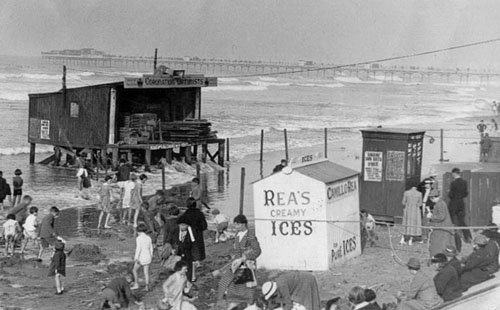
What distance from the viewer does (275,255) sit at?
12.1 meters

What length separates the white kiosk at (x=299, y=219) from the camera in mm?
11922

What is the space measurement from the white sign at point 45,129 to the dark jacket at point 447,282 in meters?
22.7

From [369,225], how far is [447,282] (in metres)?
4.58

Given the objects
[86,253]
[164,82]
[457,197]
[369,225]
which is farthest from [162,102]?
[457,197]

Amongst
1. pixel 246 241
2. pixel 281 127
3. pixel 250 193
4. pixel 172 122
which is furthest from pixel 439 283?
pixel 281 127

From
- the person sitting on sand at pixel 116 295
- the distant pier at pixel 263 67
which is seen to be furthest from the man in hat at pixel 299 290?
the distant pier at pixel 263 67

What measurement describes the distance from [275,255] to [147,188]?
13166 mm

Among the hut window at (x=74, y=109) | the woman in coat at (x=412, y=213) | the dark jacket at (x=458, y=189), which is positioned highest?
the hut window at (x=74, y=109)

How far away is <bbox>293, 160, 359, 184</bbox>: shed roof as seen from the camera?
1205 centimetres

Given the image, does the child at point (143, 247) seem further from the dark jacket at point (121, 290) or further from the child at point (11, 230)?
the child at point (11, 230)

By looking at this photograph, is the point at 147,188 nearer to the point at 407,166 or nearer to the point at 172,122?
the point at 172,122

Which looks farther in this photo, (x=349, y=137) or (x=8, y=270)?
(x=349, y=137)

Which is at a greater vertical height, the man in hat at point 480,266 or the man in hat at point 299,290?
the man in hat at point 480,266

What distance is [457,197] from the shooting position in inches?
533
